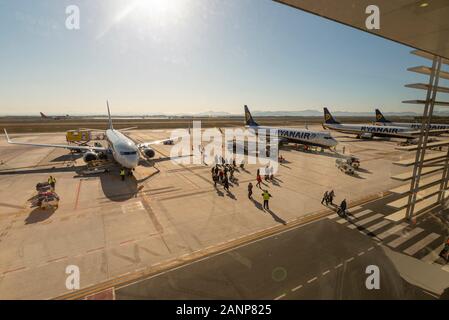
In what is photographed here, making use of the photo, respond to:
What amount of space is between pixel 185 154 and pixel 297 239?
3341 centimetres

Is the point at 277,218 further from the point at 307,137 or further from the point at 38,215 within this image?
the point at 307,137

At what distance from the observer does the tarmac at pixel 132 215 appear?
43.2ft

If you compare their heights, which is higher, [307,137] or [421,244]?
[307,137]

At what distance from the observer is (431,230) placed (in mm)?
17094

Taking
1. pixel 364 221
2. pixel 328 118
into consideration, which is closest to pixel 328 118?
pixel 328 118

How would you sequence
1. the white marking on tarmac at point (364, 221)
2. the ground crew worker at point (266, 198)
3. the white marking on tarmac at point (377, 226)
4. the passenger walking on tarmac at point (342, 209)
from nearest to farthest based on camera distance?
the white marking on tarmac at point (377, 226)
the white marking on tarmac at point (364, 221)
the passenger walking on tarmac at point (342, 209)
the ground crew worker at point (266, 198)

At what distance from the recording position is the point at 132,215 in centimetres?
A: 1952

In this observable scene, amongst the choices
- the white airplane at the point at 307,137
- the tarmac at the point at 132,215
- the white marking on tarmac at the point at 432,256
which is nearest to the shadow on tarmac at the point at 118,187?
the tarmac at the point at 132,215

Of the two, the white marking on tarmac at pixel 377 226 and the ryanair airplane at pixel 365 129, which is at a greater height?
the ryanair airplane at pixel 365 129

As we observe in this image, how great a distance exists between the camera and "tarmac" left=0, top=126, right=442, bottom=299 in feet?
43.2

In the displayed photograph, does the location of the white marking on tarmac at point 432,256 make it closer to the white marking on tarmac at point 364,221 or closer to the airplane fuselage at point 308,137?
the white marking on tarmac at point 364,221

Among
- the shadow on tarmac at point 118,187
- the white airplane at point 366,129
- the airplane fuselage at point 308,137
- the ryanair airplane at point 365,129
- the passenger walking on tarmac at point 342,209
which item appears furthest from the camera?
the ryanair airplane at point 365,129

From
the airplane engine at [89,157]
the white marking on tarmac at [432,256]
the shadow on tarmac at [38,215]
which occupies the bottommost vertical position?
the white marking on tarmac at [432,256]

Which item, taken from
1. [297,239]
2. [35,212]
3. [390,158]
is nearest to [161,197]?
[35,212]
